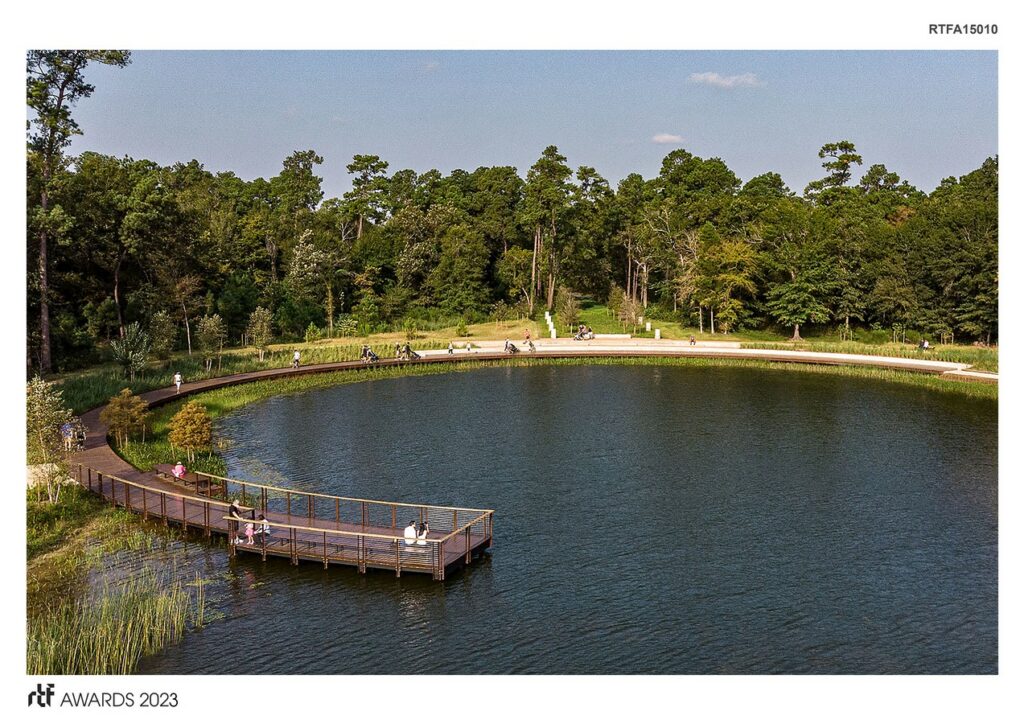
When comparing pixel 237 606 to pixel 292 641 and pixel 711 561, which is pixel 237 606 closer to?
pixel 292 641

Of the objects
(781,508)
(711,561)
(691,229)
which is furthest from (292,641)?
(691,229)

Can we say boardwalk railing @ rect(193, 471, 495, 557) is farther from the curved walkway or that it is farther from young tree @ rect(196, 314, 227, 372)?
young tree @ rect(196, 314, 227, 372)

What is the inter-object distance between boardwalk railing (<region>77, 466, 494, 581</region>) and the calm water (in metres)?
0.48

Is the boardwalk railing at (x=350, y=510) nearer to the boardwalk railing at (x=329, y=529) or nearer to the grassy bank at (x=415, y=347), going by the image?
the boardwalk railing at (x=329, y=529)

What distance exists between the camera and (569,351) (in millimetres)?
61344

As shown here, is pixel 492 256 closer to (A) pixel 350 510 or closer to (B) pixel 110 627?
(A) pixel 350 510

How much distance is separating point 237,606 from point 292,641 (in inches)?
94.3

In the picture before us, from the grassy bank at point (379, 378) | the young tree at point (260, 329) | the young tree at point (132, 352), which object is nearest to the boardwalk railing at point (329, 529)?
the grassy bank at point (379, 378)

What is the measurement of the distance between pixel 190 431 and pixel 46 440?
17.4ft

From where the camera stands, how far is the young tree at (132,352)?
46375mm

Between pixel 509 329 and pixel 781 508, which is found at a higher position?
pixel 509 329

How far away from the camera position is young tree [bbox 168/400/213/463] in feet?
105

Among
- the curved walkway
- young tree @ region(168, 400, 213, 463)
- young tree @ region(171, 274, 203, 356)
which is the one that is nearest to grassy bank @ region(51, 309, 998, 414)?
the curved walkway

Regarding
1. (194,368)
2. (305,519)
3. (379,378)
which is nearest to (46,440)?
(305,519)
